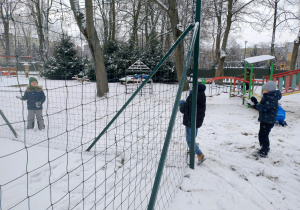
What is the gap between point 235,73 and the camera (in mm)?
24984

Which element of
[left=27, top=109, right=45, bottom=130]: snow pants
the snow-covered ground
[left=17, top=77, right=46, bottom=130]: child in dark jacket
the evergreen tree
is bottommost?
the snow-covered ground

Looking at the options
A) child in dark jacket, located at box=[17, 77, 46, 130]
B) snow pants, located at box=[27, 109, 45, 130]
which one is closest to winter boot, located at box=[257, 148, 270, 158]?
child in dark jacket, located at box=[17, 77, 46, 130]

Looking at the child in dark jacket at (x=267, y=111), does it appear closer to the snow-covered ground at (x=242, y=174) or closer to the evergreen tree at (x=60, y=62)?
the snow-covered ground at (x=242, y=174)

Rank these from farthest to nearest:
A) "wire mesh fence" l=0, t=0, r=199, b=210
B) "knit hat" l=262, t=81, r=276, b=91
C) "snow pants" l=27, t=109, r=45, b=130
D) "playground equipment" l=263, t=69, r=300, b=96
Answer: "playground equipment" l=263, t=69, r=300, b=96 < "snow pants" l=27, t=109, r=45, b=130 < "knit hat" l=262, t=81, r=276, b=91 < "wire mesh fence" l=0, t=0, r=199, b=210

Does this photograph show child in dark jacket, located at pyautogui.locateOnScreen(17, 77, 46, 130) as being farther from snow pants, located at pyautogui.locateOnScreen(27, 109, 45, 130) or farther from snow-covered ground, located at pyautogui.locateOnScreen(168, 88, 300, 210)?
snow-covered ground, located at pyautogui.locateOnScreen(168, 88, 300, 210)

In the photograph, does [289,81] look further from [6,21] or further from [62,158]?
[6,21]

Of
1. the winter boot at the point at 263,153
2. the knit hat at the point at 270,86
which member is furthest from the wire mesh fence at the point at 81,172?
the knit hat at the point at 270,86

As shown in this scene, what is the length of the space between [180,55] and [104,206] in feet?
25.9

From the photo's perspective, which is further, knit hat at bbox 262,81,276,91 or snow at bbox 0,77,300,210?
knit hat at bbox 262,81,276,91

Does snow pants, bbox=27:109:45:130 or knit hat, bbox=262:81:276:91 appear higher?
knit hat, bbox=262:81:276:91

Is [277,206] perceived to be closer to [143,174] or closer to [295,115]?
[143,174]

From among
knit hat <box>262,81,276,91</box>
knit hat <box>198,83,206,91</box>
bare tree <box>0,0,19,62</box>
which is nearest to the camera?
bare tree <box>0,0,19,62</box>

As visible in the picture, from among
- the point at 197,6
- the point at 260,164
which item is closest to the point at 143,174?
the point at 260,164

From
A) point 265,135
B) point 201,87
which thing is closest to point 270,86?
point 265,135
